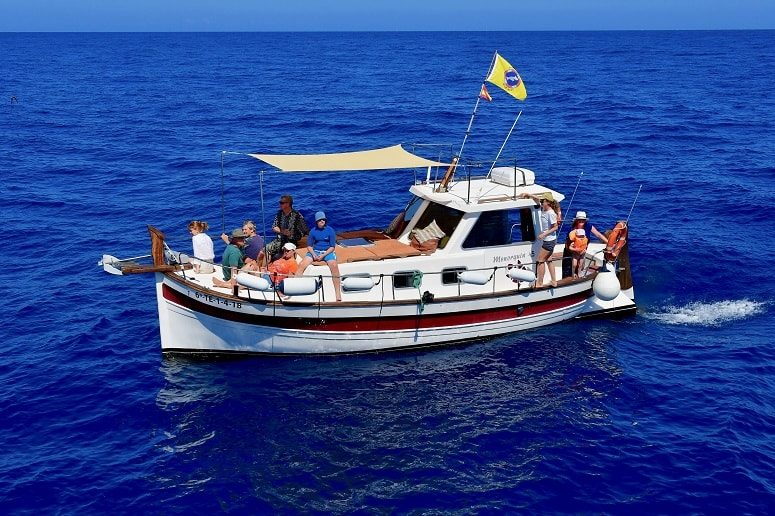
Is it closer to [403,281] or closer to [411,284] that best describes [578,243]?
[411,284]

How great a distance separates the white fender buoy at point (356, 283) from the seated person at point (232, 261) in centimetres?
260

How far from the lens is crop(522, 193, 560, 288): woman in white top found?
20.3 metres

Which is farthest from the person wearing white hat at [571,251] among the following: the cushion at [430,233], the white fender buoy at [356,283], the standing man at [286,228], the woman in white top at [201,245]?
the woman in white top at [201,245]

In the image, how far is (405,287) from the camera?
64.2 ft

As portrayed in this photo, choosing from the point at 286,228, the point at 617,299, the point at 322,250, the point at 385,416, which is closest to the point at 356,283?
the point at 322,250

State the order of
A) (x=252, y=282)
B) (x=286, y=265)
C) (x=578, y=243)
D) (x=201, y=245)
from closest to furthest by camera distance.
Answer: (x=252, y=282), (x=286, y=265), (x=201, y=245), (x=578, y=243)

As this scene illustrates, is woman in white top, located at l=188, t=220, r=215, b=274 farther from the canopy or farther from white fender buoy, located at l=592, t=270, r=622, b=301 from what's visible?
white fender buoy, located at l=592, t=270, r=622, b=301

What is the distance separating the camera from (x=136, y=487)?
14703 mm

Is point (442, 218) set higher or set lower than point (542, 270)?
higher

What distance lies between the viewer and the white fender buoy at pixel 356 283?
18.6m

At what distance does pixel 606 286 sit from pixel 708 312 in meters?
3.94

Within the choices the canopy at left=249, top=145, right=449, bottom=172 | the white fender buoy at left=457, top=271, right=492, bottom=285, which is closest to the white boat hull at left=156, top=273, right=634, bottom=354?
the white fender buoy at left=457, top=271, right=492, bottom=285

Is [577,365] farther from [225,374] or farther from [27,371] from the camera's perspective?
[27,371]

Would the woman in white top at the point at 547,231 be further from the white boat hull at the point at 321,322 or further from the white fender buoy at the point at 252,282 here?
the white fender buoy at the point at 252,282
